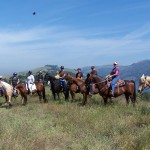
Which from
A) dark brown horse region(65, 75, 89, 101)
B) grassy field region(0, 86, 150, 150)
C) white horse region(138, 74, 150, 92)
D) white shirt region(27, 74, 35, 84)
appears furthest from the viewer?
white horse region(138, 74, 150, 92)

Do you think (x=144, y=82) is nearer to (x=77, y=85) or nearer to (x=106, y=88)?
(x=77, y=85)

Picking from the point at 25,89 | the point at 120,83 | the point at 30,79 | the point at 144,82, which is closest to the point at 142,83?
the point at 144,82

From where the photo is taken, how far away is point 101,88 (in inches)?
811

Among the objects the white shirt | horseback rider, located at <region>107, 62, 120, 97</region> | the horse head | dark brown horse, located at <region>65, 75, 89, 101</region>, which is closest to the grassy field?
horseback rider, located at <region>107, 62, 120, 97</region>

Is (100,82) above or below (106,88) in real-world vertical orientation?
above

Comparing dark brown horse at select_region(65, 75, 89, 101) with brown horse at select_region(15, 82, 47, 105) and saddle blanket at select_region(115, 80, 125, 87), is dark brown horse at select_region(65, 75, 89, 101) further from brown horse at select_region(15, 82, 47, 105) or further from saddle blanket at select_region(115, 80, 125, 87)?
saddle blanket at select_region(115, 80, 125, 87)

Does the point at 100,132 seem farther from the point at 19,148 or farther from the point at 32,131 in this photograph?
the point at 19,148

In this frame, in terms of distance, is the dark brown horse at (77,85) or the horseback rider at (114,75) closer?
the horseback rider at (114,75)

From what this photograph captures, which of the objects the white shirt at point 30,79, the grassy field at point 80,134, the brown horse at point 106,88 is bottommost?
the grassy field at point 80,134

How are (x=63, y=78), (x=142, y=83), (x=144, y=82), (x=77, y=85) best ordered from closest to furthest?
(x=77, y=85), (x=63, y=78), (x=144, y=82), (x=142, y=83)

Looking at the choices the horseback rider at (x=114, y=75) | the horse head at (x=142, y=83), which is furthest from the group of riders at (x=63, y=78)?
the horse head at (x=142, y=83)

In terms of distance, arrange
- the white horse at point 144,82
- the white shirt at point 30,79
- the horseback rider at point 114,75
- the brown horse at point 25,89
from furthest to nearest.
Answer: the white horse at point 144,82 < the white shirt at point 30,79 < the brown horse at point 25,89 < the horseback rider at point 114,75

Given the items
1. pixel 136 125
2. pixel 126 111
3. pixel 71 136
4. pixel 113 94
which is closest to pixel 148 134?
pixel 71 136

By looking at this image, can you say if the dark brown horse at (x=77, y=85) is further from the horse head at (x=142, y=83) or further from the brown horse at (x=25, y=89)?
the horse head at (x=142, y=83)
